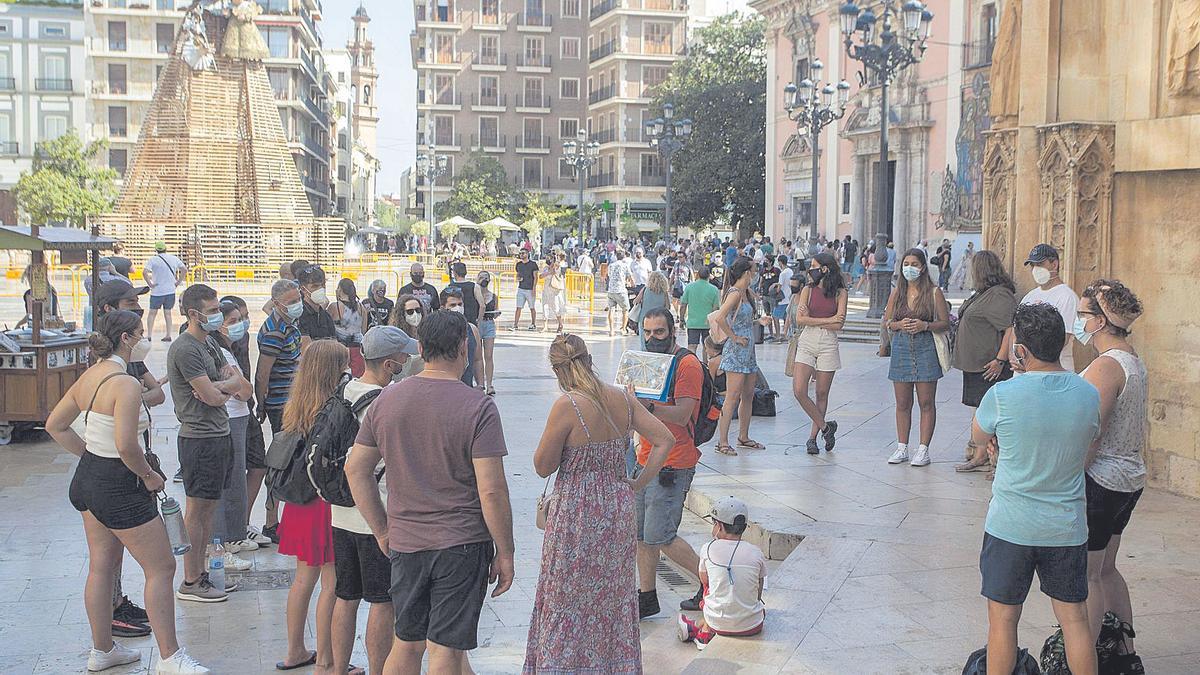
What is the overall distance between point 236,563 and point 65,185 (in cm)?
5233

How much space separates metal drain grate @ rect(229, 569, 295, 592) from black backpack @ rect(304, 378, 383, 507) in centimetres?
230

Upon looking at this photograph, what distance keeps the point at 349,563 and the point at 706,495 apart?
13.2ft

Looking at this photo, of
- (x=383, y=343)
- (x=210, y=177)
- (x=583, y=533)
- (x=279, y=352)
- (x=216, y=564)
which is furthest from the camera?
(x=210, y=177)

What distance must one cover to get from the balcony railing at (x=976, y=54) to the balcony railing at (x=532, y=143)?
48.6m

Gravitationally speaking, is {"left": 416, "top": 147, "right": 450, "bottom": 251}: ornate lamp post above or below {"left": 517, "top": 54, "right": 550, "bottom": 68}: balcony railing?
below

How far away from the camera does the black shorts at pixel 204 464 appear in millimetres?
6426

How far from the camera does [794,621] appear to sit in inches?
229

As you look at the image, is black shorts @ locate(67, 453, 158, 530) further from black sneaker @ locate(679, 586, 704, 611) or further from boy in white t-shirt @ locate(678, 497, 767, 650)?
black sneaker @ locate(679, 586, 704, 611)

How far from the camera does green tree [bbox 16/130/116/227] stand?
53.5 metres

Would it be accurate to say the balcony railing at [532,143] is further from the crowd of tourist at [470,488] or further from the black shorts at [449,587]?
the black shorts at [449,587]

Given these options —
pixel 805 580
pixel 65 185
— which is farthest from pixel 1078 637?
pixel 65 185

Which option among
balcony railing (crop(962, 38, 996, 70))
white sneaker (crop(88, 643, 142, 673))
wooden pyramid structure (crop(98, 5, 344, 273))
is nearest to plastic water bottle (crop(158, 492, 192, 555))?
white sneaker (crop(88, 643, 142, 673))

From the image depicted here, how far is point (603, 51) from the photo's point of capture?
75.8 m

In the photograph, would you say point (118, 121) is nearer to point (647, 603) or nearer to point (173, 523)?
point (173, 523)
